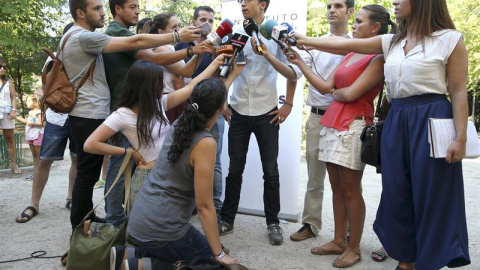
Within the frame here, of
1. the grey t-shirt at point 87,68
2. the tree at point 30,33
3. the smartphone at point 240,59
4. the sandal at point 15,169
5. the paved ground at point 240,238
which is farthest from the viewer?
the tree at point 30,33

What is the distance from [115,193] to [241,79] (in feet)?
4.99

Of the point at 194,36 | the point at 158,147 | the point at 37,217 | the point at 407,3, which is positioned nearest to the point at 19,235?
the point at 37,217

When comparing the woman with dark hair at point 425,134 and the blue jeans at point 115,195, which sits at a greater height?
the woman with dark hair at point 425,134

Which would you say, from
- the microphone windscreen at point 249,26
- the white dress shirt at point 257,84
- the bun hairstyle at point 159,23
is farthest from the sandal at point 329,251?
the bun hairstyle at point 159,23

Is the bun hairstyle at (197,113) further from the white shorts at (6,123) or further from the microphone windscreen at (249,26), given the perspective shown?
the white shorts at (6,123)

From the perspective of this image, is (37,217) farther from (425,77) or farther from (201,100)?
(425,77)

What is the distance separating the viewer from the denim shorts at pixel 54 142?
14.9 feet

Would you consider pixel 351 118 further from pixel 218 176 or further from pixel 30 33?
pixel 30 33

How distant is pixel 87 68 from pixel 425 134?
2439 millimetres

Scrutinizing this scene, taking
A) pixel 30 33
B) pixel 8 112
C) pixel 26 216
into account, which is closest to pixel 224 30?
pixel 26 216

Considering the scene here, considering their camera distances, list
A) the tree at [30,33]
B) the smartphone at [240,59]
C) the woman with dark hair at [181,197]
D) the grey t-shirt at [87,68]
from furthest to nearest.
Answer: the tree at [30,33], the smartphone at [240,59], the grey t-shirt at [87,68], the woman with dark hair at [181,197]

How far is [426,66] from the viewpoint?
271 centimetres

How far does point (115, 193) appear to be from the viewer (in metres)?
3.56

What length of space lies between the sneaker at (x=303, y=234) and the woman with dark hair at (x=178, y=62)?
1545 millimetres
